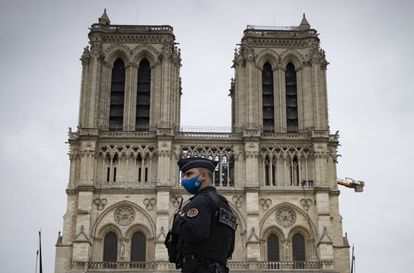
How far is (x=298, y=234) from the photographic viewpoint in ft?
157

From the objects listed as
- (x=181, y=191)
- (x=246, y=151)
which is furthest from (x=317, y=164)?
(x=181, y=191)

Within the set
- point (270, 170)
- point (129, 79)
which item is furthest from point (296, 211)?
point (129, 79)

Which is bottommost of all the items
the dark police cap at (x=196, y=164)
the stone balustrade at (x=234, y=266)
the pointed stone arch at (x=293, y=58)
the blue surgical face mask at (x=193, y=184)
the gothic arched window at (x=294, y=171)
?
the blue surgical face mask at (x=193, y=184)

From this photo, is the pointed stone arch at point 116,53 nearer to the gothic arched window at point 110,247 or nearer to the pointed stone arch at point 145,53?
the pointed stone arch at point 145,53

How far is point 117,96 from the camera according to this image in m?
51.0

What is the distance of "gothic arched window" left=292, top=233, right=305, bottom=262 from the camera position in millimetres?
47312

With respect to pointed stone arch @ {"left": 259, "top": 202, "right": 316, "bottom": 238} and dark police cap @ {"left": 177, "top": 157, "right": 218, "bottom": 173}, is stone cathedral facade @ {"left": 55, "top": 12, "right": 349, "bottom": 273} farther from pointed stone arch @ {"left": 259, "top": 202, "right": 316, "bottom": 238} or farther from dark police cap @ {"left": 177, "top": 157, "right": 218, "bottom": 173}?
dark police cap @ {"left": 177, "top": 157, "right": 218, "bottom": 173}

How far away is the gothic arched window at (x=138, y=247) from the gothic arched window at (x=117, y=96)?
782 cm

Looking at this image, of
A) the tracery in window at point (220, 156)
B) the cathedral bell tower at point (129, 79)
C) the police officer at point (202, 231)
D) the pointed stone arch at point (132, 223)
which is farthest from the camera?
the cathedral bell tower at point (129, 79)

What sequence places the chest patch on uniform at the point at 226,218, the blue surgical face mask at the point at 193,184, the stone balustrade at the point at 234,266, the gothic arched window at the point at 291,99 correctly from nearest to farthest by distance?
the chest patch on uniform at the point at 226,218
the blue surgical face mask at the point at 193,184
the stone balustrade at the point at 234,266
the gothic arched window at the point at 291,99

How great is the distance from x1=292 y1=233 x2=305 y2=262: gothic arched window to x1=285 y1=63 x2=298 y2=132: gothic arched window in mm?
7690

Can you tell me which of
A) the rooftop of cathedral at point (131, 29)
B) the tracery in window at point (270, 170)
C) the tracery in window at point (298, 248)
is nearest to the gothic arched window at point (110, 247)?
the tracery in window at point (270, 170)

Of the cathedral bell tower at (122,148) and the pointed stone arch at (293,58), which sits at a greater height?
the pointed stone arch at (293,58)

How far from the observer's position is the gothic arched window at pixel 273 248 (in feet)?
155
